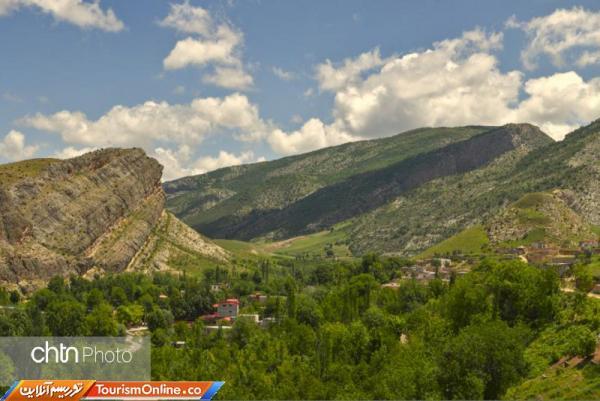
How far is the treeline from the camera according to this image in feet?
217

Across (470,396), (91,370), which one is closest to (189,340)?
(91,370)

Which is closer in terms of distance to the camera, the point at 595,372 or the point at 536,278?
the point at 595,372

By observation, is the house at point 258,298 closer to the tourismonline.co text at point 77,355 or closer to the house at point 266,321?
the house at point 266,321

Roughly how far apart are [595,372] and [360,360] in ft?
129

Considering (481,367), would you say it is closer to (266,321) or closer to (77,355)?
(77,355)

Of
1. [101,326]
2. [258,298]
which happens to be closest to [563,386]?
[101,326]

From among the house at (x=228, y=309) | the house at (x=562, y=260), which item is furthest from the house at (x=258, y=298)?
the house at (x=562, y=260)

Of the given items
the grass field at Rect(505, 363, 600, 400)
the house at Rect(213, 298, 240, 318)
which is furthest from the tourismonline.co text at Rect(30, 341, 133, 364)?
the grass field at Rect(505, 363, 600, 400)

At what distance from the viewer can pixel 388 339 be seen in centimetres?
9700

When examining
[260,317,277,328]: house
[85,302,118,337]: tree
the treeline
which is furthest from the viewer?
[260,317,277,328]: house

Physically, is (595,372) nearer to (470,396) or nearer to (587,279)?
(470,396)

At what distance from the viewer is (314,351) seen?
106312 millimetres

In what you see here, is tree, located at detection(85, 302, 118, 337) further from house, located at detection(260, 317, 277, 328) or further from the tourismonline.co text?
house, located at detection(260, 317, 277, 328)

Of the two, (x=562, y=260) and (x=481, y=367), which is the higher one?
(x=562, y=260)
